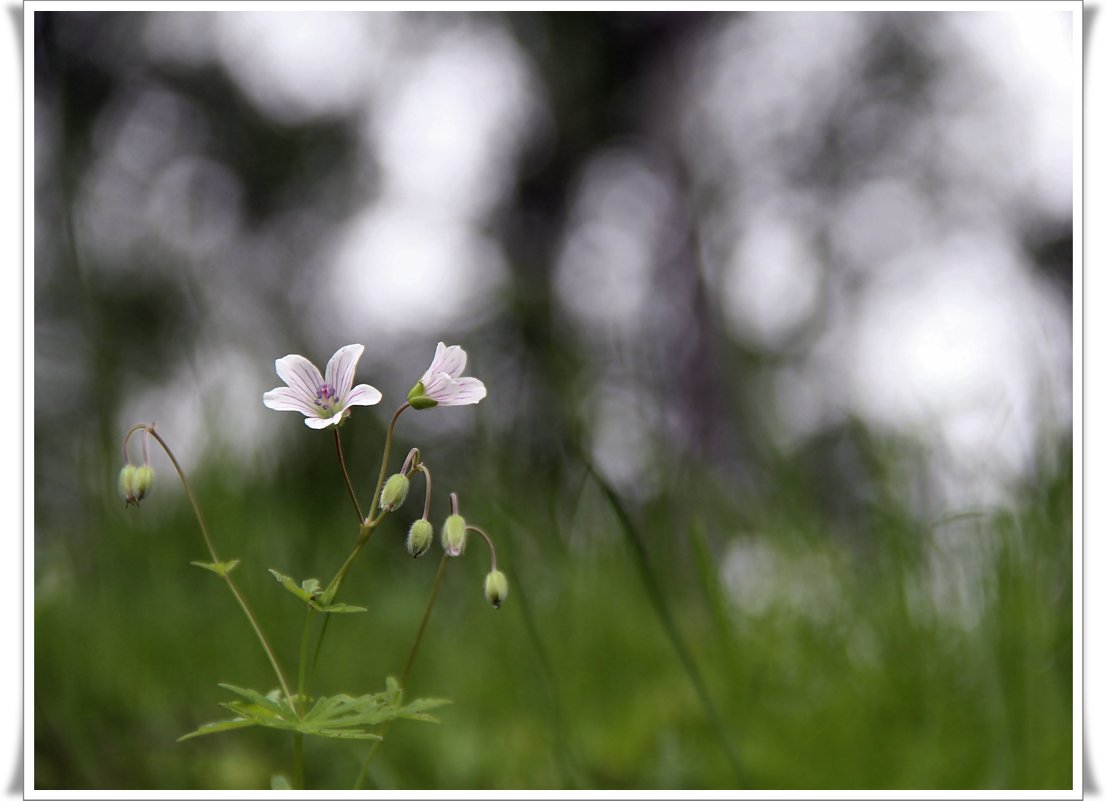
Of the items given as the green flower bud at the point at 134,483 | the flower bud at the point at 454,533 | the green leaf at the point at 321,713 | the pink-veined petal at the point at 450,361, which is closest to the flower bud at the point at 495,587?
the flower bud at the point at 454,533

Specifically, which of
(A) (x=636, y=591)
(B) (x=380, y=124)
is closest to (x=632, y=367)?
(A) (x=636, y=591)

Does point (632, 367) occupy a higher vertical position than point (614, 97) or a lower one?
lower

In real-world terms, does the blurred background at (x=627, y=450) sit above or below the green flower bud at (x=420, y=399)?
below

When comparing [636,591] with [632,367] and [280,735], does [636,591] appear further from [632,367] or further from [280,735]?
[280,735]

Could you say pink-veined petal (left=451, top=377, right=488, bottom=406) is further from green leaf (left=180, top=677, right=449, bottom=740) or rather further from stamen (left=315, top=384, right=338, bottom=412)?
green leaf (left=180, top=677, right=449, bottom=740)

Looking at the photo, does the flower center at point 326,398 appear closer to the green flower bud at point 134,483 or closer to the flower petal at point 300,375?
the flower petal at point 300,375

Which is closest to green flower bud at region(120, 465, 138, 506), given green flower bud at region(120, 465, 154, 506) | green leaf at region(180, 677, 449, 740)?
green flower bud at region(120, 465, 154, 506)

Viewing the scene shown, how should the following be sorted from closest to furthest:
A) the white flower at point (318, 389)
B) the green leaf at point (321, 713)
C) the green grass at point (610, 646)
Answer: the green leaf at point (321, 713), the white flower at point (318, 389), the green grass at point (610, 646)
